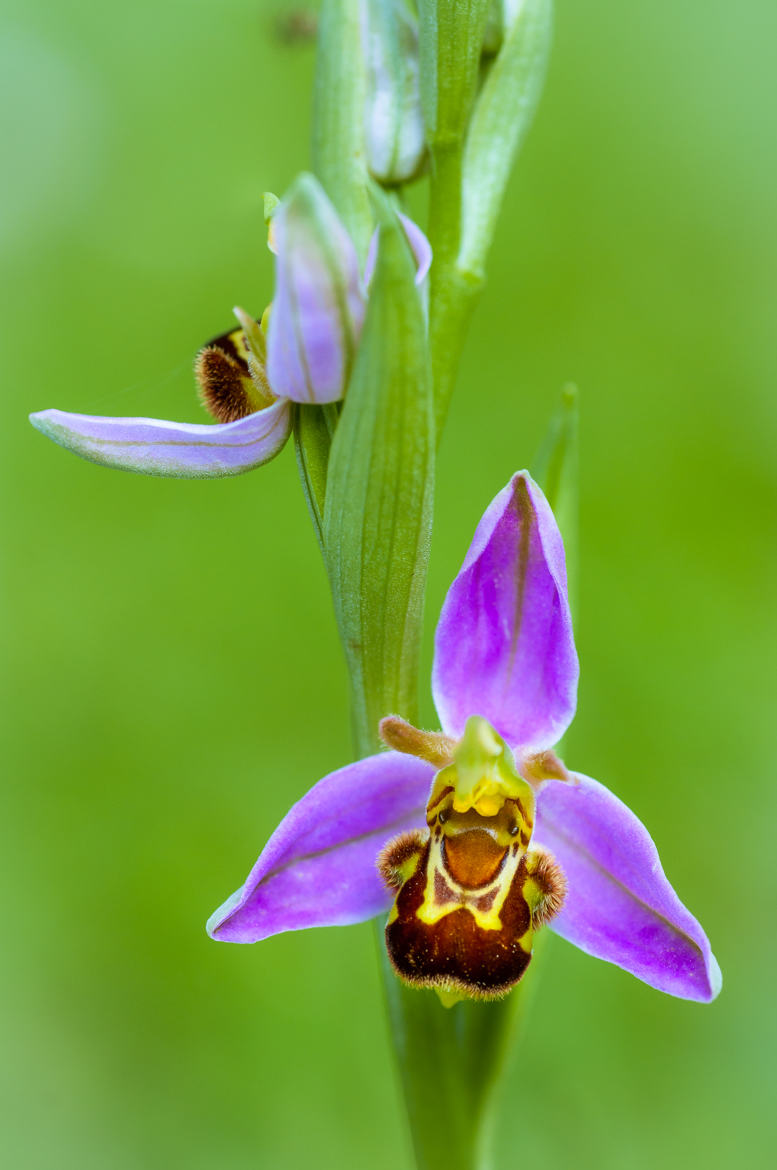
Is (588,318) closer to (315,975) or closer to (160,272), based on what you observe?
(160,272)

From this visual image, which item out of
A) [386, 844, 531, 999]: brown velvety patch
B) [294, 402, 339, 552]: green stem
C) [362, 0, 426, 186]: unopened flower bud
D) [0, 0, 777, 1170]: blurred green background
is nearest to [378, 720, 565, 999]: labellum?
[386, 844, 531, 999]: brown velvety patch

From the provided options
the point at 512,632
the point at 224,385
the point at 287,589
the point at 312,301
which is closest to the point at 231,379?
the point at 224,385

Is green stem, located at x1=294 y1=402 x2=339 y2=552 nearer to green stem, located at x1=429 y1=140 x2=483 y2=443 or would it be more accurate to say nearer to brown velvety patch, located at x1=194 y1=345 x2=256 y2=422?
brown velvety patch, located at x1=194 y1=345 x2=256 y2=422

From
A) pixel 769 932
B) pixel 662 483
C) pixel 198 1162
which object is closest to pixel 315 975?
pixel 198 1162

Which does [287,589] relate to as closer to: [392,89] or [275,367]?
[392,89]

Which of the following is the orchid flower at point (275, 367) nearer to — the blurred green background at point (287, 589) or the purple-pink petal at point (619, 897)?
the blurred green background at point (287, 589)
